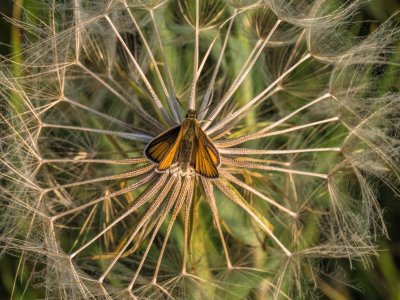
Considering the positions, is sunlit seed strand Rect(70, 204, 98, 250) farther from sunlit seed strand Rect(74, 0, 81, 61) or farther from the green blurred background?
sunlit seed strand Rect(74, 0, 81, 61)

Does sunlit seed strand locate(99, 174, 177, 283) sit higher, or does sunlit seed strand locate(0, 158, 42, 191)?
sunlit seed strand locate(0, 158, 42, 191)

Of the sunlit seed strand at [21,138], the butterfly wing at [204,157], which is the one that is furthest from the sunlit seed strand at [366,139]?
the sunlit seed strand at [21,138]

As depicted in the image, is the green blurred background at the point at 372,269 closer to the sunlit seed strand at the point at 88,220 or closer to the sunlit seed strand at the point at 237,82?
the sunlit seed strand at the point at 88,220

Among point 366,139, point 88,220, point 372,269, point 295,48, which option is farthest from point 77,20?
point 372,269

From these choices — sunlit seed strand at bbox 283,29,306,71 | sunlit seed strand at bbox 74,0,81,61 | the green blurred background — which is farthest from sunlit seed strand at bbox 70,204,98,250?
sunlit seed strand at bbox 283,29,306,71

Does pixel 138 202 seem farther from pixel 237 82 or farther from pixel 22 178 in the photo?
pixel 237 82

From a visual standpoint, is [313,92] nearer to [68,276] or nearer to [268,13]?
[268,13]
